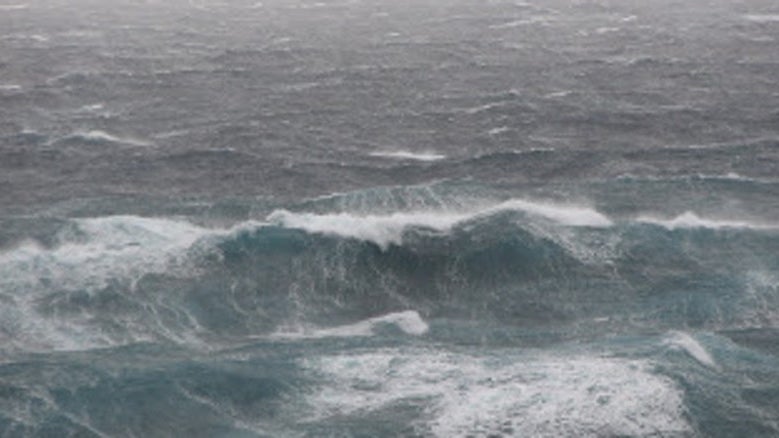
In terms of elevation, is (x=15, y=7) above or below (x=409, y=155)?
above

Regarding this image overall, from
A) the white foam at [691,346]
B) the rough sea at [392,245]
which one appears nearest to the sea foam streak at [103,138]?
the rough sea at [392,245]

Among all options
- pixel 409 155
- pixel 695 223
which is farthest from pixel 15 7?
pixel 695 223

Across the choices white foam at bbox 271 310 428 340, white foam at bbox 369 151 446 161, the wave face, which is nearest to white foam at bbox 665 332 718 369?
the wave face

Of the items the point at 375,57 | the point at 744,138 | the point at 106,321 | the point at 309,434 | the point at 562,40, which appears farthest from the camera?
the point at 562,40

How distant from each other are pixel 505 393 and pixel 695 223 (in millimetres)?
19516

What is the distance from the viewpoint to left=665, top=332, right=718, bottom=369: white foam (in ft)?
132

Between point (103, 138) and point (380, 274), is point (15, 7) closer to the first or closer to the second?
point (103, 138)

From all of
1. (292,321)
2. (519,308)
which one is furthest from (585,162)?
(292,321)

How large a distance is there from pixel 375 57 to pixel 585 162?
3423 cm

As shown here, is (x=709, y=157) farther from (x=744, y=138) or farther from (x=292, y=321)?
(x=292, y=321)

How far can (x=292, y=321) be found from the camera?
44438 millimetres

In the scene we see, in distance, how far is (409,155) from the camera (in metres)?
64.7

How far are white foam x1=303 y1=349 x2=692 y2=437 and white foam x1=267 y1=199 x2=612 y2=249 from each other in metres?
11.6

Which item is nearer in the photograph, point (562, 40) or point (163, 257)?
point (163, 257)
